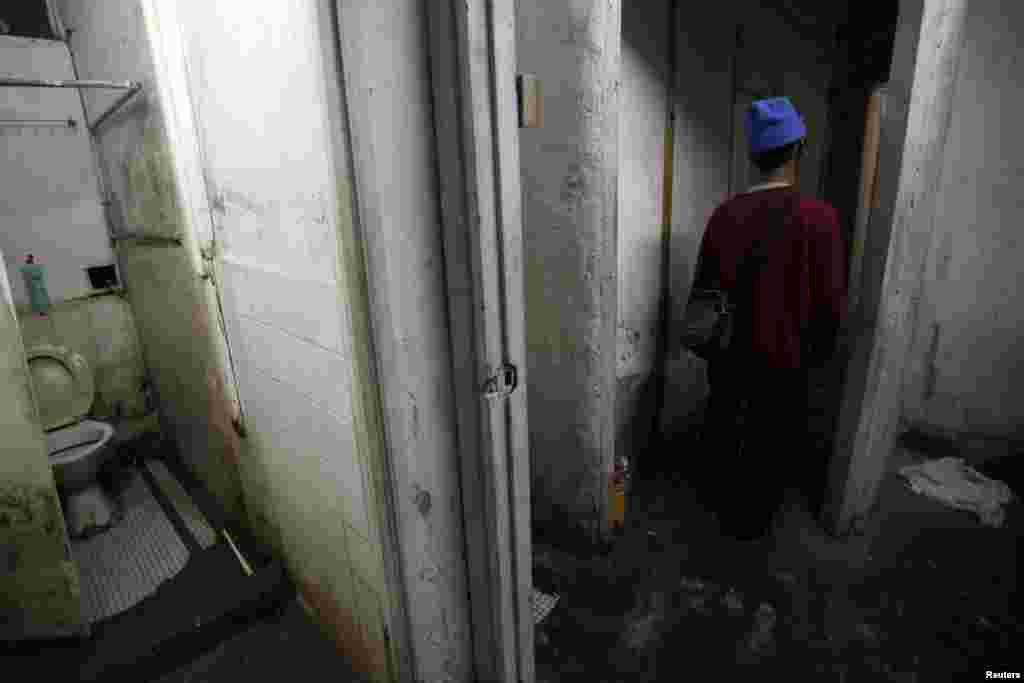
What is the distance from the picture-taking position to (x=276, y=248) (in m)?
1.22

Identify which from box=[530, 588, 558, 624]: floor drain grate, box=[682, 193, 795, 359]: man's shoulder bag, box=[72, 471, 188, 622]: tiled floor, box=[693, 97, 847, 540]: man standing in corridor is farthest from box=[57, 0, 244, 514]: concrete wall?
box=[693, 97, 847, 540]: man standing in corridor

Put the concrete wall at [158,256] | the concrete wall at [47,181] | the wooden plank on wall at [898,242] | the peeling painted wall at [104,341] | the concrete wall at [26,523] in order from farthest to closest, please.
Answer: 1. the peeling painted wall at [104,341]
2. the concrete wall at [47,181]
3. the concrete wall at [158,256]
4. the wooden plank on wall at [898,242]
5. the concrete wall at [26,523]

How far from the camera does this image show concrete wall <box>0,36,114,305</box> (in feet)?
8.38

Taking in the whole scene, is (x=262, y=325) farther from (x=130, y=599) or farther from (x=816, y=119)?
(x=816, y=119)

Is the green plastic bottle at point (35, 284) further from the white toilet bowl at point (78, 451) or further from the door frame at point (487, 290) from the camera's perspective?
the door frame at point (487, 290)

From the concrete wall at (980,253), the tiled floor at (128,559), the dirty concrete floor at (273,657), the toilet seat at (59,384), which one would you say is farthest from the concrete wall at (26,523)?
the concrete wall at (980,253)

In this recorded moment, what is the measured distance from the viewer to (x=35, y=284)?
2.64m

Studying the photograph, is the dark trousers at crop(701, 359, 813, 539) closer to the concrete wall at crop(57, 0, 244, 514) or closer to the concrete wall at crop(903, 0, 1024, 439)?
the concrete wall at crop(903, 0, 1024, 439)

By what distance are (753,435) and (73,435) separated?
3.11 meters

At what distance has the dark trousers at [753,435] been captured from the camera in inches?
78.8

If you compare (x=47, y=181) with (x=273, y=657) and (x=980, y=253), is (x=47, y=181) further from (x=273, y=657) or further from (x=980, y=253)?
(x=980, y=253)

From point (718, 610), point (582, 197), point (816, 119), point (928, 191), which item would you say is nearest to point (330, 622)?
point (718, 610)

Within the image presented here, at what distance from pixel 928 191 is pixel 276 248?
2180 mm

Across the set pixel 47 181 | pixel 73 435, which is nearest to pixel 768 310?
pixel 73 435
